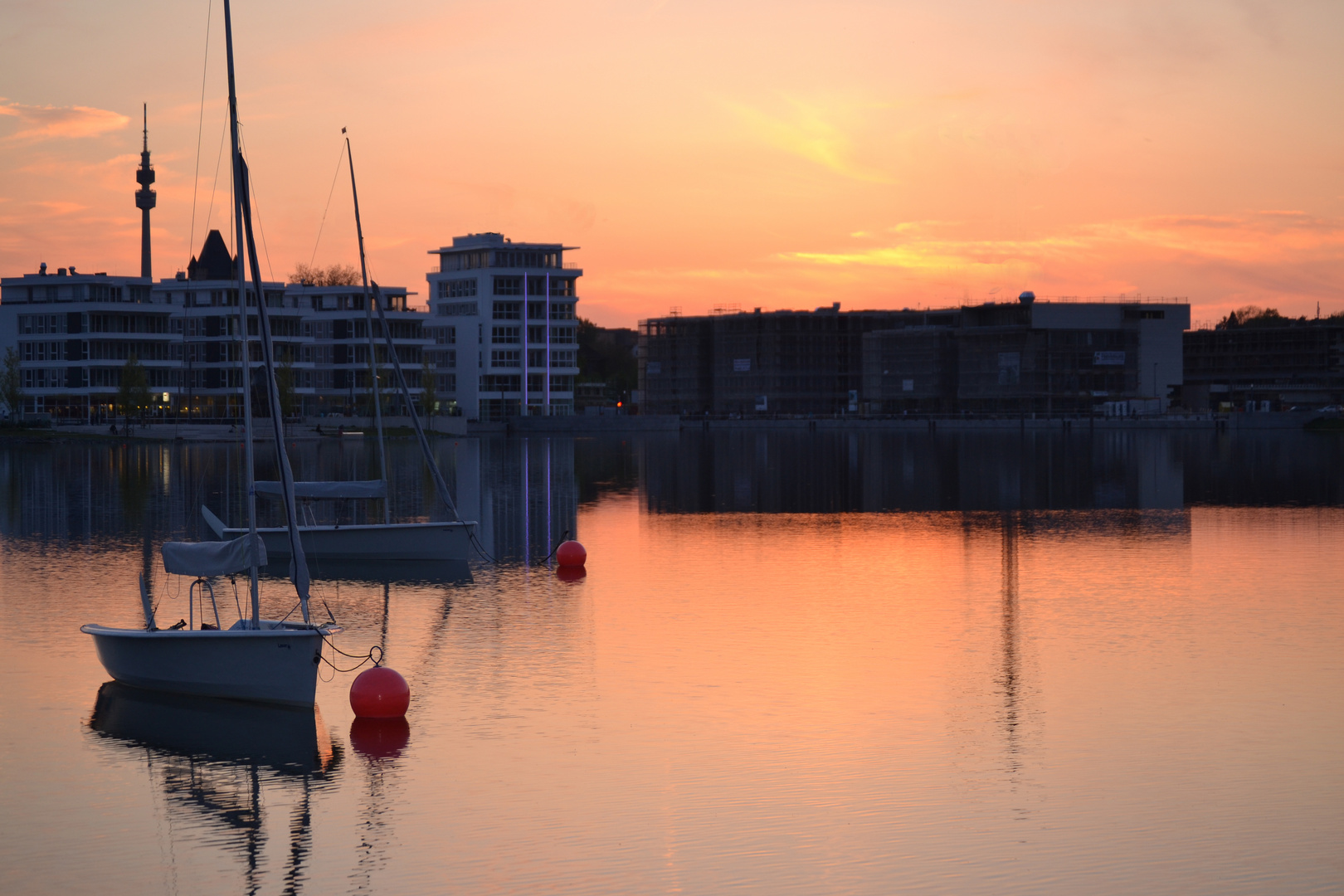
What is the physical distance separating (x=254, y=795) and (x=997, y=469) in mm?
91114

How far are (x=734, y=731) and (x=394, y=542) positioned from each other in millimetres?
26571

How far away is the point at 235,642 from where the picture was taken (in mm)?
26375

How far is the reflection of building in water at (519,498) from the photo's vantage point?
2245 inches

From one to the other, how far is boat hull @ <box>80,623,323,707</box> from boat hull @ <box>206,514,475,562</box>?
21.0 m

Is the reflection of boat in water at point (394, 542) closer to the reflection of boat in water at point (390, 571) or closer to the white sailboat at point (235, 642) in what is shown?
the reflection of boat in water at point (390, 571)

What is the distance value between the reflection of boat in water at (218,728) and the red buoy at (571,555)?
2064cm

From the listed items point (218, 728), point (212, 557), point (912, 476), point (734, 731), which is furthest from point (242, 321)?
point (912, 476)

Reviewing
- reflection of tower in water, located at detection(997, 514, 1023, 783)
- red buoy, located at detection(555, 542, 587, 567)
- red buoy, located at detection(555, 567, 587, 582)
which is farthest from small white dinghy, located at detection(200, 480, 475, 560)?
reflection of tower in water, located at detection(997, 514, 1023, 783)

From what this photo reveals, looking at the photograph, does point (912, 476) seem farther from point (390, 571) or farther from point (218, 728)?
point (218, 728)

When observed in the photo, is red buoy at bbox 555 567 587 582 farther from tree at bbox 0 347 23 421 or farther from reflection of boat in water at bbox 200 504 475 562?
tree at bbox 0 347 23 421

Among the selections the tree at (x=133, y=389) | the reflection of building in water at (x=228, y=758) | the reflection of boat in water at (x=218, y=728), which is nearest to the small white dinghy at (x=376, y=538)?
the reflection of building in water at (x=228, y=758)

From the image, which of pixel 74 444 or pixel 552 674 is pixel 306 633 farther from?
pixel 74 444

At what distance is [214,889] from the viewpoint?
17.9m

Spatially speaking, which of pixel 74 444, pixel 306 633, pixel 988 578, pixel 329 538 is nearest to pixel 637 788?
pixel 306 633
